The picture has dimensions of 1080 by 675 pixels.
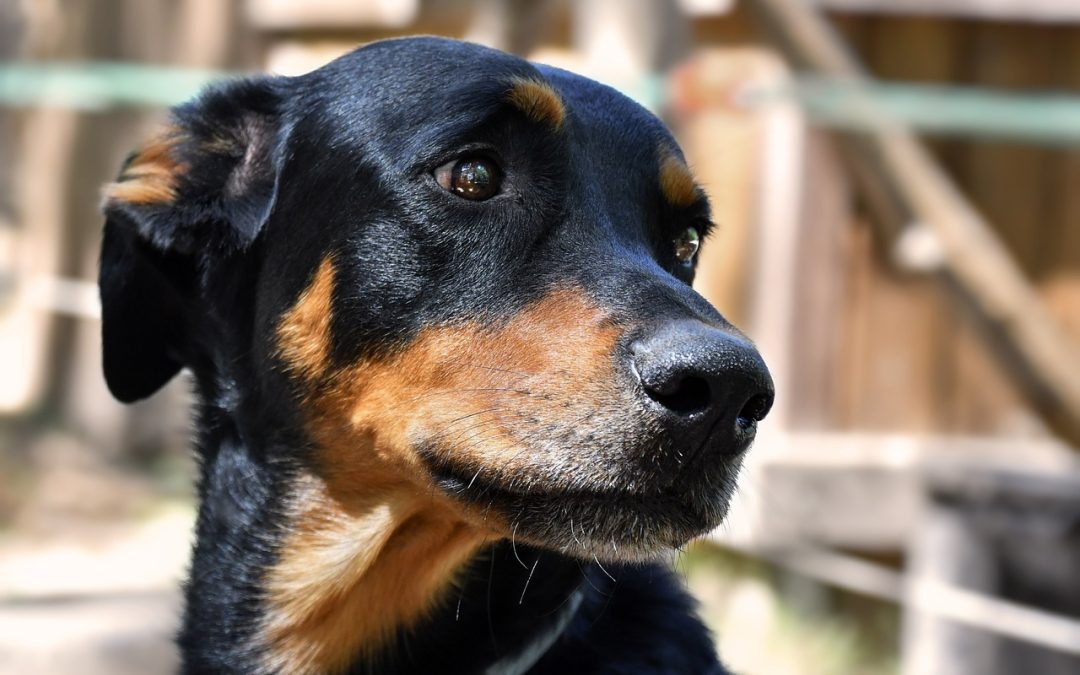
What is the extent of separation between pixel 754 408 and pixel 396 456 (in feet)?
2.39

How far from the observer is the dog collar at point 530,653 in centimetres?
283

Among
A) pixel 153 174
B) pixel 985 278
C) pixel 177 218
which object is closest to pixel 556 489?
pixel 177 218

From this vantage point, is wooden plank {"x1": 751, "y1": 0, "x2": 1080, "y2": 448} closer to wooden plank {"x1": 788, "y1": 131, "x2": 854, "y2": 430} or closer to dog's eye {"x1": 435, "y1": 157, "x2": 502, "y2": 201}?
wooden plank {"x1": 788, "y1": 131, "x2": 854, "y2": 430}

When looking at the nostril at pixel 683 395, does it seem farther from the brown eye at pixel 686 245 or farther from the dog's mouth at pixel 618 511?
the brown eye at pixel 686 245

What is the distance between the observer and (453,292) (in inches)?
113

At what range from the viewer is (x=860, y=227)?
706 centimetres

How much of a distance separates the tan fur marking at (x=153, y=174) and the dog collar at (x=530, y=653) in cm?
129

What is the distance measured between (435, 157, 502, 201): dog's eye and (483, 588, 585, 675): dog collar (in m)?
0.84

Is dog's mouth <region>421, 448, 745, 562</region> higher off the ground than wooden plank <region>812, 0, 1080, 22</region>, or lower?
lower

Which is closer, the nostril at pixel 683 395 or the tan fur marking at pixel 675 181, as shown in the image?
the nostril at pixel 683 395

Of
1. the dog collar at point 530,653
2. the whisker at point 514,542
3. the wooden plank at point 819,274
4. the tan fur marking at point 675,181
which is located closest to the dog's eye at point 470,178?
the tan fur marking at point 675,181

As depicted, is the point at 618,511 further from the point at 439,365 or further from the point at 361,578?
the point at 361,578

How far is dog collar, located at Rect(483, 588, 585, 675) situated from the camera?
9.30ft

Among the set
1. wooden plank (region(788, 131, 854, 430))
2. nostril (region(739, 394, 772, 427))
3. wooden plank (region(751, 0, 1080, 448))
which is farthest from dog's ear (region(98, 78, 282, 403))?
wooden plank (region(788, 131, 854, 430))
